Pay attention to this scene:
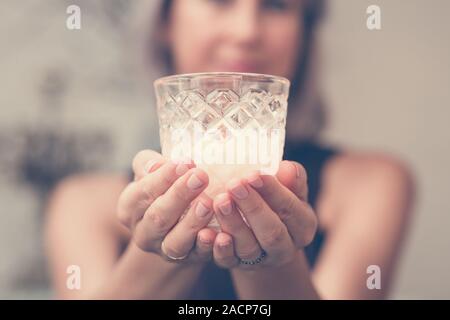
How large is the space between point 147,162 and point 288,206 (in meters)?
0.14

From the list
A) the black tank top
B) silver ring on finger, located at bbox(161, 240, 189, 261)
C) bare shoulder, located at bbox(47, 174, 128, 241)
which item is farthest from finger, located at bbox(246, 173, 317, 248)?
bare shoulder, located at bbox(47, 174, 128, 241)

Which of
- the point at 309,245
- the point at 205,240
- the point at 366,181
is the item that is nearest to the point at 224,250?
the point at 205,240

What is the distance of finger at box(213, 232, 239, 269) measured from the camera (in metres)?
0.47

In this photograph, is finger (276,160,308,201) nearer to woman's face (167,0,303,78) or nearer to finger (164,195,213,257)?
finger (164,195,213,257)

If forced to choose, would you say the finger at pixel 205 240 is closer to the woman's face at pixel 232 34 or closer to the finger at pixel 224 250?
the finger at pixel 224 250

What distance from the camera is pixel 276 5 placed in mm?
814

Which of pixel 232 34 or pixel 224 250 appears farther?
pixel 232 34

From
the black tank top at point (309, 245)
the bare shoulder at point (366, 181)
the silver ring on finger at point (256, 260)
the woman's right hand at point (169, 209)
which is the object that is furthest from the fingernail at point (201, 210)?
the bare shoulder at point (366, 181)

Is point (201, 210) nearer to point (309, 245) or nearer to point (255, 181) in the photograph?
point (255, 181)

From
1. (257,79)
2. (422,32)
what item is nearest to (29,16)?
(257,79)

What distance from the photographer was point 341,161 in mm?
861

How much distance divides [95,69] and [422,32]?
561mm

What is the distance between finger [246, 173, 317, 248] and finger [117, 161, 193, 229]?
0.22 ft
